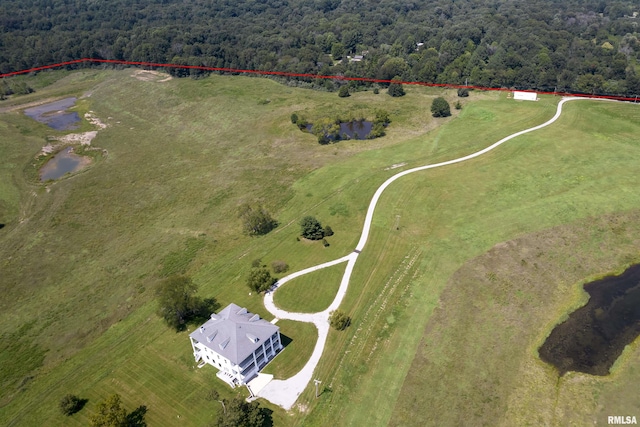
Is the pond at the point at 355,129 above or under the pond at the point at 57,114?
above

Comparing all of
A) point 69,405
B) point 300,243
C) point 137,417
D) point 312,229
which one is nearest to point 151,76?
point 300,243

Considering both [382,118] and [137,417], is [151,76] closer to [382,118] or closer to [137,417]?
[382,118]

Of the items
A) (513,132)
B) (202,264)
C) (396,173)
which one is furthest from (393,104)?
(202,264)

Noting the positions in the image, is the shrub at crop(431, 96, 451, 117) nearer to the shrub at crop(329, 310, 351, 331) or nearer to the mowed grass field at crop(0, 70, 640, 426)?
the mowed grass field at crop(0, 70, 640, 426)

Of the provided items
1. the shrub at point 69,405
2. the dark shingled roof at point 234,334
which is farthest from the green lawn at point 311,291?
the shrub at point 69,405

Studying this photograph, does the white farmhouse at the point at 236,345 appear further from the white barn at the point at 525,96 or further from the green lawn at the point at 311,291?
the white barn at the point at 525,96
